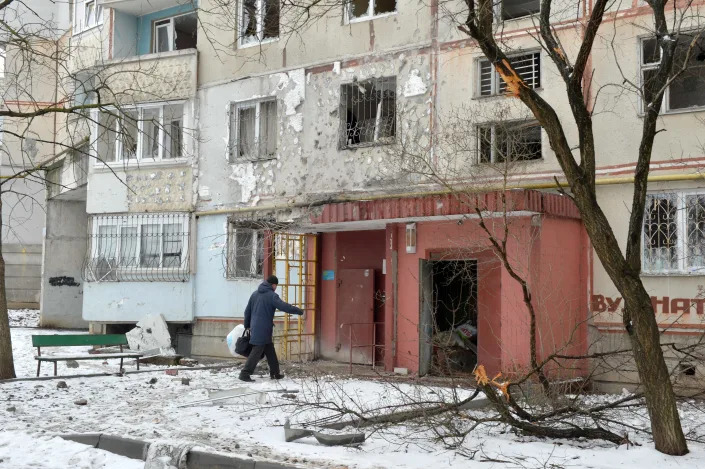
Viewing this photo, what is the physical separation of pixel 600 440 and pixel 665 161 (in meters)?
6.54

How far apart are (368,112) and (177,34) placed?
7.06 m

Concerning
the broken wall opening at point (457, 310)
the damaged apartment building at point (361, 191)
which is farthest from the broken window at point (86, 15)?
the broken wall opening at point (457, 310)

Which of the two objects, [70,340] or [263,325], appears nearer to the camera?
[263,325]

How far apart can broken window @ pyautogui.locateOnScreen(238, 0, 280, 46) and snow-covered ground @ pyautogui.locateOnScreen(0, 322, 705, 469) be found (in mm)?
8724

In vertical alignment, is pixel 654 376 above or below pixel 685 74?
below

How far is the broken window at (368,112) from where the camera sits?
1581 cm

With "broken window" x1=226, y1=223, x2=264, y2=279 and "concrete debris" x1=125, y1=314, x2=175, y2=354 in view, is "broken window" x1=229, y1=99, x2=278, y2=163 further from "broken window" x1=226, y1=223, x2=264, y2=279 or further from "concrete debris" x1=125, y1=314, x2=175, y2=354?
"concrete debris" x1=125, y1=314, x2=175, y2=354

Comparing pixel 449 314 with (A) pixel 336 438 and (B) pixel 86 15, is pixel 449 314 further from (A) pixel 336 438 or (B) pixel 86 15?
(B) pixel 86 15

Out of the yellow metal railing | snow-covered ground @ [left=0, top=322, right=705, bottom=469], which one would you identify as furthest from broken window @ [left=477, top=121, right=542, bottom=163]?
snow-covered ground @ [left=0, top=322, right=705, bottom=469]

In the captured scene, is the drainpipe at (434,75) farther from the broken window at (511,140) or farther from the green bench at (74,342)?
the green bench at (74,342)

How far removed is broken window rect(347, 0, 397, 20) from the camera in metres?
16.1

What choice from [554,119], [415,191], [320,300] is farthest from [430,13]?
[554,119]

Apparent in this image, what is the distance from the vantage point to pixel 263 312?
12969 mm

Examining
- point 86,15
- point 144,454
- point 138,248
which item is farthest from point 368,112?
point 86,15
